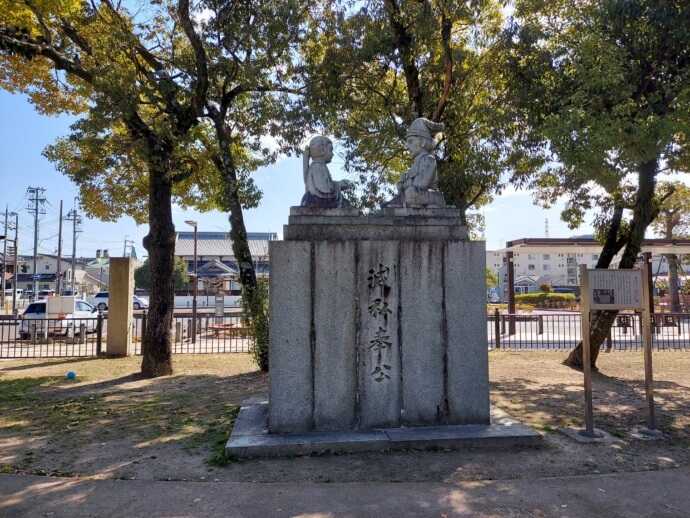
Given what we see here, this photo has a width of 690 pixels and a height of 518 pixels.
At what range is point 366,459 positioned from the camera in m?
4.98

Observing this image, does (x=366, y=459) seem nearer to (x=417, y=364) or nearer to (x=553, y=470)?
(x=417, y=364)

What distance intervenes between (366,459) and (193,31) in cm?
842

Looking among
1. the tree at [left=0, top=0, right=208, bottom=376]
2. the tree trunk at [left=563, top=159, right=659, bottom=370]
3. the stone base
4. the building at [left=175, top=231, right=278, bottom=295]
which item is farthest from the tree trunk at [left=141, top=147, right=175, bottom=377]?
the building at [left=175, top=231, right=278, bottom=295]

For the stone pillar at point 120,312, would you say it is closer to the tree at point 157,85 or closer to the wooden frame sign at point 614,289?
the tree at point 157,85

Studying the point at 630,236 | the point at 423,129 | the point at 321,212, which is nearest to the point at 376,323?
the point at 321,212

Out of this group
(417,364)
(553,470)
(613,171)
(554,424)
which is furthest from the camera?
(613,171)

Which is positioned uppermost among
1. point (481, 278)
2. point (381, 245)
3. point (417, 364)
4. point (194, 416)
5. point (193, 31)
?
point (193, 31)

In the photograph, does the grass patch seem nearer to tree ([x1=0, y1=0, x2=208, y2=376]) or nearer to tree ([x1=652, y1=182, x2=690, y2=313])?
tree ([x1=0, y1=0, x2=208, y2=376])

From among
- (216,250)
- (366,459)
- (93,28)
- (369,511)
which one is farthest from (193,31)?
(216,250)

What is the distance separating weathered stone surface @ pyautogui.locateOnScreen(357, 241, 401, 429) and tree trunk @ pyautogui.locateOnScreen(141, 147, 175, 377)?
6.14 m

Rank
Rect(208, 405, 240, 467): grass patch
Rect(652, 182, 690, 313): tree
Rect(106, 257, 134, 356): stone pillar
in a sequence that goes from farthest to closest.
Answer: Rect(652, 182, 690, 313): tree → Rect(106, 257, 134, 356): stone pillar → Rect(208, 405, 240, 467): grass patch

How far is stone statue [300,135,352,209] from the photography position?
6.11m

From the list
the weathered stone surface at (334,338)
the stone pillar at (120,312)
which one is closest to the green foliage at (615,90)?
the weathered stone surface at (334,338)

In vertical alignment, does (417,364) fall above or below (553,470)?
above
